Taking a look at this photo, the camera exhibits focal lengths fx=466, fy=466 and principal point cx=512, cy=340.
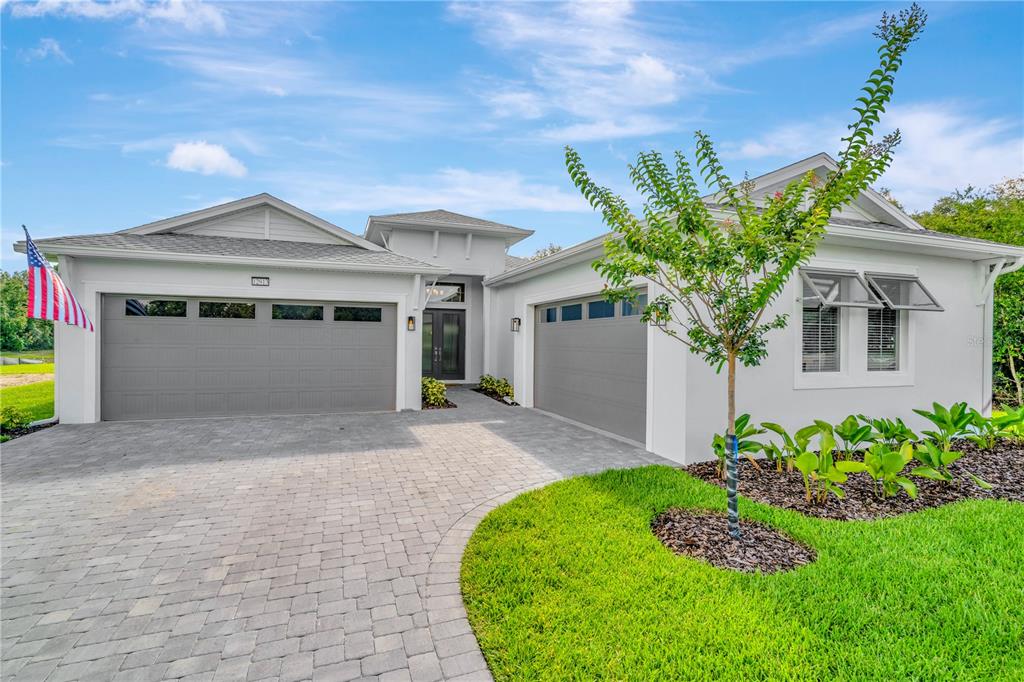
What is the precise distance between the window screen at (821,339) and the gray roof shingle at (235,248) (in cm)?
725

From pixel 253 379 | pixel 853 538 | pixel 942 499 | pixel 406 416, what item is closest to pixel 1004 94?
pixel 942 499

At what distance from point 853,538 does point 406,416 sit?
7726 millimetres

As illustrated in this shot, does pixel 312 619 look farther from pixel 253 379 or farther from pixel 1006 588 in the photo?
pixel 253 379

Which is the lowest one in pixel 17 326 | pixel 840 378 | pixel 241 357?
pixel 840 378

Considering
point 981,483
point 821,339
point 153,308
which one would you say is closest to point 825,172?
point 821,339

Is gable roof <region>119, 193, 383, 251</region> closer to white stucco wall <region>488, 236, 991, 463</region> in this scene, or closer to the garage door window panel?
the garage door window panel

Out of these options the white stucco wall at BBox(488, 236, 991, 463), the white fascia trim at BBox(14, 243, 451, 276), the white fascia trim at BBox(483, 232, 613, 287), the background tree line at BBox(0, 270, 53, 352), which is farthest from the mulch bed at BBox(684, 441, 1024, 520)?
the background tree line at BBox(0, 270, 53, 352)

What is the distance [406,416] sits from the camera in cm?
973

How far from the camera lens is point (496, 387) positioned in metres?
13.0

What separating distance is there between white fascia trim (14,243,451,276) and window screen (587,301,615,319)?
3593 mm

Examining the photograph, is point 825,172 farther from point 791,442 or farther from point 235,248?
point 235,248

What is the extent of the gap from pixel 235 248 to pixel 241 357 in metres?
2.36

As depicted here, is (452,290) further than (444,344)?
No

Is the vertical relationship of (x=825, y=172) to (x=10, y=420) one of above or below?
above
